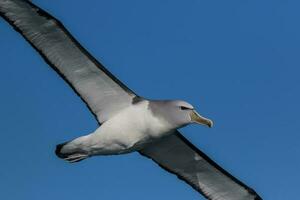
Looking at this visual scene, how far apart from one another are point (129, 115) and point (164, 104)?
750mm

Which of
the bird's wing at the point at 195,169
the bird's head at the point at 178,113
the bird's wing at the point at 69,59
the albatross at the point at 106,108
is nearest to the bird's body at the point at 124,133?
the albatross at the point at 106,108

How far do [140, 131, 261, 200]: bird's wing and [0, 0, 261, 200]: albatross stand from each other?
0.02 metres

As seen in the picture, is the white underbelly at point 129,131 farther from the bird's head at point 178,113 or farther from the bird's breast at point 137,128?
the bird's head at point 178,113

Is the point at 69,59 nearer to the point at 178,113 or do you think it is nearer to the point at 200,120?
the point at 178,113

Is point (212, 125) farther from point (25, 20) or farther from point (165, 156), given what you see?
point (25, 20)

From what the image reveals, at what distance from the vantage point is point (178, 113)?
19.1 meters

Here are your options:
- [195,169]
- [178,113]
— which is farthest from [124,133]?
[195,169]

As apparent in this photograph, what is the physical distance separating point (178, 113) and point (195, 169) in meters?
2.97

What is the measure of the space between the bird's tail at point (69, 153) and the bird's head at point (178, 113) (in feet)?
6.09

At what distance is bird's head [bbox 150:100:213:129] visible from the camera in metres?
19.0

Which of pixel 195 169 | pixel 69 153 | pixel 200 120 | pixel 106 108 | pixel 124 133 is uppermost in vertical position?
pixel 200 120

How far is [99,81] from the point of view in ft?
66.4

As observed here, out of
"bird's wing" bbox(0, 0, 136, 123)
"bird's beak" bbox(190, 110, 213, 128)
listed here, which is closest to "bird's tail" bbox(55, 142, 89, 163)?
"bird's wing" bbox(0, 0, 136, 123)

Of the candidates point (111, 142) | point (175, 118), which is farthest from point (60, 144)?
point (175, 118)
